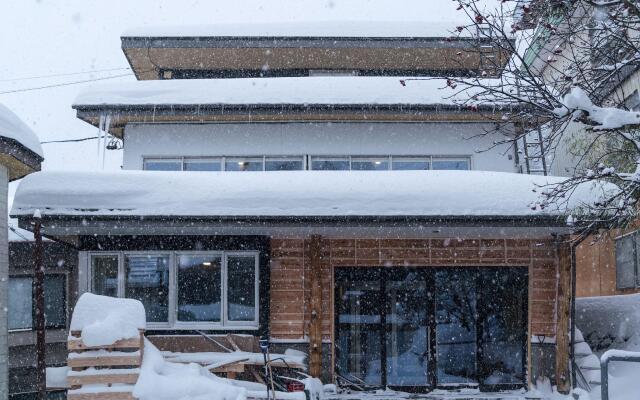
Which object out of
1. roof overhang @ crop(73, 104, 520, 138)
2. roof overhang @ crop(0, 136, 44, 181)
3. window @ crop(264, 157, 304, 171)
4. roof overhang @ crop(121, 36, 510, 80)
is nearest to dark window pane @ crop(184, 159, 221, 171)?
roof overhang @ crop(73, 104, 520, 138)

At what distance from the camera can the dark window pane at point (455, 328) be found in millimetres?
11711

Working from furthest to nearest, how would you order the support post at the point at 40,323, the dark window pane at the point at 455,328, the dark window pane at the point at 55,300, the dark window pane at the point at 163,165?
the dark window pane at the point at 55,300
the dark window pane at the point at 163,165
the dark window pane at the point at 455,328
the support post at the point at 40,323

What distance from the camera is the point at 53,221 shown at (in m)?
10.2

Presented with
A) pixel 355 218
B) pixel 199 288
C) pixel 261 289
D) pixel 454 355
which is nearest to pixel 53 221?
pixel 199 288

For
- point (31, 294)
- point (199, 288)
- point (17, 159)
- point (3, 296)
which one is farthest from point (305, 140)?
point (31, 294)

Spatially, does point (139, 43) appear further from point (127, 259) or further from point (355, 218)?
point (355, 218)

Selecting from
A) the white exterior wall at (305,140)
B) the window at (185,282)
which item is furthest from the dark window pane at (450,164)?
the window at (185,282)

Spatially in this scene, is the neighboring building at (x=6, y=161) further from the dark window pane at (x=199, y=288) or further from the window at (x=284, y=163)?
the window at (x=284, y=163)

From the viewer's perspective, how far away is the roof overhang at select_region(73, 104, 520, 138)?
43.1 ft

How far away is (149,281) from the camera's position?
1186 cm

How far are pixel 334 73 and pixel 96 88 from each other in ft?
17.0

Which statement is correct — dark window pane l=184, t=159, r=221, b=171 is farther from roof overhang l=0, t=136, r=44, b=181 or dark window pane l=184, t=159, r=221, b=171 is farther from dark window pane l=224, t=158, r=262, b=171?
roof overhang l=0, t=136, r=44, b=181

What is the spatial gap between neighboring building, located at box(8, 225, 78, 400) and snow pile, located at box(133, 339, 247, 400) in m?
5.91

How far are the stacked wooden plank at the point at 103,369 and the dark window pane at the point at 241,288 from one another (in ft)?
8.65
